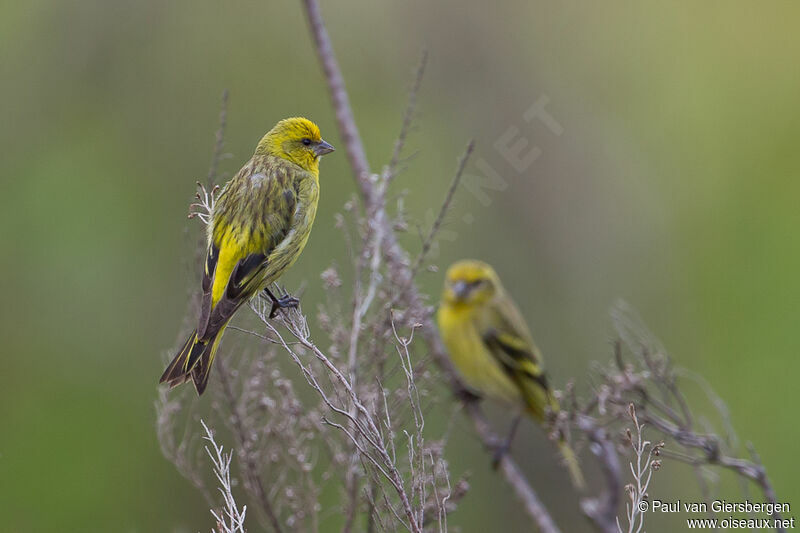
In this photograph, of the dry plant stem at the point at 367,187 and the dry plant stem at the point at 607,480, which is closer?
the dry plant stem at the point at 607,480

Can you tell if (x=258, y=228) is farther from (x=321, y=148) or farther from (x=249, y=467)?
(x=249, y=467)

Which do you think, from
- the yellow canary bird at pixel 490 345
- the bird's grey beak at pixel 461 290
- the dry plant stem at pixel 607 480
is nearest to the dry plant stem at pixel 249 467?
the dry plant stem at pixel 607 480

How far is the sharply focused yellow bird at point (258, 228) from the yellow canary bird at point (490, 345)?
2.94 meters

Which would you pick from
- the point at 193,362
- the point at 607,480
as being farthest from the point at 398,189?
the point at 193,362

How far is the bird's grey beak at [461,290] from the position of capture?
6.81m

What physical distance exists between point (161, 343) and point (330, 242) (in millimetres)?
1859

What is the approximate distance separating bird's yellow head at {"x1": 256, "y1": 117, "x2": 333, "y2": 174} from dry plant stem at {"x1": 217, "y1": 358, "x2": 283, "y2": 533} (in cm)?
97

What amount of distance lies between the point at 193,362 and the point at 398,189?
6.19 metres

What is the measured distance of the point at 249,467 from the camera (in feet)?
11.8

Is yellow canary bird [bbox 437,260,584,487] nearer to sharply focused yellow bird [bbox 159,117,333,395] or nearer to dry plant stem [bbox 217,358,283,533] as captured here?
sharply focused yellow bird [bbox 159,117,333,395]

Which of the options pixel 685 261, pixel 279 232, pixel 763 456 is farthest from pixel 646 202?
pixel 279 232

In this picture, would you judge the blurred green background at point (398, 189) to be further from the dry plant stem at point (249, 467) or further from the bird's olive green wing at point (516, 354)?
the dry plant stem at point (249, 467)

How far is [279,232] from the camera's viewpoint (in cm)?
379

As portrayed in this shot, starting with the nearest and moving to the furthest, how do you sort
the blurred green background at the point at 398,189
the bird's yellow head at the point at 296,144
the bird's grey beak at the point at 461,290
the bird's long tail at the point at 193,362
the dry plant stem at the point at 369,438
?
the dry plant stem at the point at 369,438 → the bird's long tail at the point at 193,362 → the bird's yellow head at the point at 296,144 → the bird's grey beak at the point at 461,290 → the blurred green background at the point at 398,189
